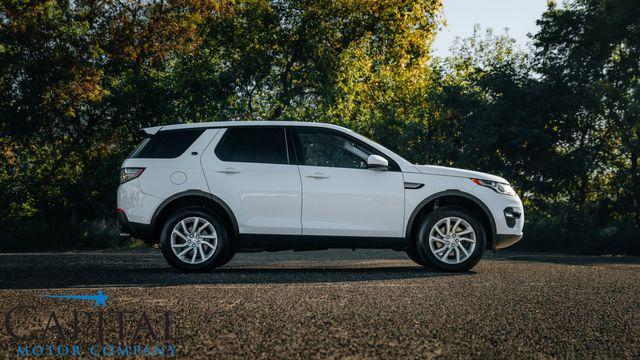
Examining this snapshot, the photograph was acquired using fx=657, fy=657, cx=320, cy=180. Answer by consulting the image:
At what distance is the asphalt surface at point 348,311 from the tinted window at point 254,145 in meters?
1.45

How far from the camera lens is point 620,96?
2197cm

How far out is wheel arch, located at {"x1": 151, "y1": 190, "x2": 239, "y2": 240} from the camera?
806 cm

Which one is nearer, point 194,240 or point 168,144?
point 194,240

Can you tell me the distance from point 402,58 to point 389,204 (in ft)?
69.4

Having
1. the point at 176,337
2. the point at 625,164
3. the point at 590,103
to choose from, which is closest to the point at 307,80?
the point at 590,103

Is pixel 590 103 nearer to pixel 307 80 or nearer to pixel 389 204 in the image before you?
pixel 307 80

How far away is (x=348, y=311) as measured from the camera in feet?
17.1

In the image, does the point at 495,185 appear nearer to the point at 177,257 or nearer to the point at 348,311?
the point at 348,311

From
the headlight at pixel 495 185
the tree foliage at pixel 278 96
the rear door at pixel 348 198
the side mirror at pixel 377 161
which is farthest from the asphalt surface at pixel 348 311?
the tree foliage at pixel 278 96

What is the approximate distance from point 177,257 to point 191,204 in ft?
2.26

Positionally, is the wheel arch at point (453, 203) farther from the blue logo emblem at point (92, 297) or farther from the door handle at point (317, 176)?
the blue logo emblem at point (92, 297)

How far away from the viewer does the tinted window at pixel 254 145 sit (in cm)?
822

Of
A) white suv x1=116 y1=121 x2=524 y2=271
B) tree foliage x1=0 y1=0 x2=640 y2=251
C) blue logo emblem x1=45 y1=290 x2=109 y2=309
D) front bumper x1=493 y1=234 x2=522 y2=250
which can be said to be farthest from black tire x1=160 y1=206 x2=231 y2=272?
tree foliage x1=0 y1=0 x2=640 y2=251

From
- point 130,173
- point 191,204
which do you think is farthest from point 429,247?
point 130,173
